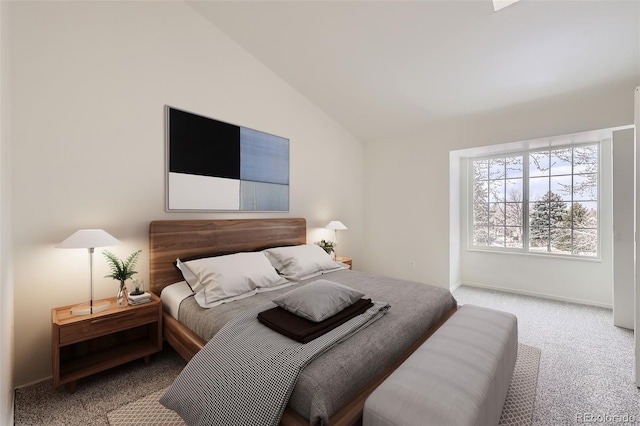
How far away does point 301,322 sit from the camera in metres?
1.55

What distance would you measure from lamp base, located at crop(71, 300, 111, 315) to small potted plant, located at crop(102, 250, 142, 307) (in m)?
0.09

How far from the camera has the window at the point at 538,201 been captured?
3602 millimetres

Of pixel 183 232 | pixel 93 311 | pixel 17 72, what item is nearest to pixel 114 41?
pixel 17 72

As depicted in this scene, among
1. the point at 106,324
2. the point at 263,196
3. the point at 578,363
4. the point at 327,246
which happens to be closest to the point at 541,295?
the point at 578,363

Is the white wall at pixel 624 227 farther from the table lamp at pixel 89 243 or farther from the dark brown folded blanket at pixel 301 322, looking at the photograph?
the table lamp at pixel 89 243

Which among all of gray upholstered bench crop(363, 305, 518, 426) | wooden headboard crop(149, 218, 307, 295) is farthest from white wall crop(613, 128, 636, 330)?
wooden headboard crop(149, 218, 307, 295)

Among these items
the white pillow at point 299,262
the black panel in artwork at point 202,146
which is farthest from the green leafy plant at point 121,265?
the white pillow at point 299,262

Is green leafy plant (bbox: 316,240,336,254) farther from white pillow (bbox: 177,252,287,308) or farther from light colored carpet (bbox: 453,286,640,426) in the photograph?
light colored carpet (bbox: 453,286,640,426)

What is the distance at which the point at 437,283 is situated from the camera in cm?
404

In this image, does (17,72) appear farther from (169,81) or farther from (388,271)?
(388,271)

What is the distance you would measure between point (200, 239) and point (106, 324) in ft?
3.28

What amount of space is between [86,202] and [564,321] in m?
4.90

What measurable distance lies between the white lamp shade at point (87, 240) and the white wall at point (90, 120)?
304 mm

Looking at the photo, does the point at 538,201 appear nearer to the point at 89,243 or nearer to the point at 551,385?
the point at 551,385
